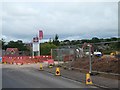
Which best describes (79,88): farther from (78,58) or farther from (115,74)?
(78,58)

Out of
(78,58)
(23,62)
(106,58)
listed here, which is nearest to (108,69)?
(106,58)

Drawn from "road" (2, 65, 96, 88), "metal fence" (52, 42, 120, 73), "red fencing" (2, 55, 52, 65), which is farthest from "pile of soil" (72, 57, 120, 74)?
"red fencing" (2, 55, 52, 65)

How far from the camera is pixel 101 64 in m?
22.1

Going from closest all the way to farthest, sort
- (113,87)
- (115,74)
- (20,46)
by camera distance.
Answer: (113,87) < (115,74) < (20,46)

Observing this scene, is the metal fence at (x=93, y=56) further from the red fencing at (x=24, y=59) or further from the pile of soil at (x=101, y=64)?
the red fencing at (x=24, y=59)

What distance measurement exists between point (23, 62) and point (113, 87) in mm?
28746

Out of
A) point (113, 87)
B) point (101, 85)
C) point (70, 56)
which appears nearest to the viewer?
point (113, 87)

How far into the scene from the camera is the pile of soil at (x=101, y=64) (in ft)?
65.5

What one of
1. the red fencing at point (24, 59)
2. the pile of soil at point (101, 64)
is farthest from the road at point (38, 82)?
the red fencing at point (24, 59)

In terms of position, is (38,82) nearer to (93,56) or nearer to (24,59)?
(93,56)

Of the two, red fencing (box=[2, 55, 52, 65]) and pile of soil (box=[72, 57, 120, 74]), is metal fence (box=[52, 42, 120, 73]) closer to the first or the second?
pile of soil (box=[72, 57, 120, 74])

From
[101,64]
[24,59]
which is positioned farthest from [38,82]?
[24,59]

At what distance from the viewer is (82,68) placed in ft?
78.3

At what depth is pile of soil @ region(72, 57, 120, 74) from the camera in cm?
1997
